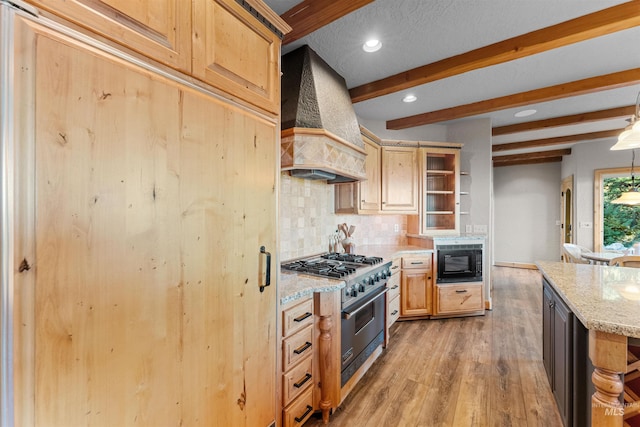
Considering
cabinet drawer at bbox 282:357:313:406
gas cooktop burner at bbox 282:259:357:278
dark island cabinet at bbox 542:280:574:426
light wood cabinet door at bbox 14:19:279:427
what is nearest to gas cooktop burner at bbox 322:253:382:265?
gas cooktop burner at bbox 282:259:357:278

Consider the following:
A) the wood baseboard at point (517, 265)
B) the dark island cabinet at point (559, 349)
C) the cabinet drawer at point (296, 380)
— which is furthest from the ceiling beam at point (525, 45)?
the wood baseboard at point (517, 265)

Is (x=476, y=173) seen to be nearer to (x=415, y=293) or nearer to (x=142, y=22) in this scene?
(x=415, y=293)

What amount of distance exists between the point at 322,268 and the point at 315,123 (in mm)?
1122

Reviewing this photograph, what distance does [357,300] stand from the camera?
7.06 feet

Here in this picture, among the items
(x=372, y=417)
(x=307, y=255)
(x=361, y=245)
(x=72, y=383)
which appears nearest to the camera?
(x=72, y=383)

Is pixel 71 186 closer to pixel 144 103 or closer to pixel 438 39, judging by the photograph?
pixel 144 103

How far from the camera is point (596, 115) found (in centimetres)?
390

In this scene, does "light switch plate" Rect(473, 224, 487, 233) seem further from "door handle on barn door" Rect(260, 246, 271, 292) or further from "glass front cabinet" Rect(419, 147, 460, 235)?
"door handle on barn door" Rect(260, 246, 271, 292)

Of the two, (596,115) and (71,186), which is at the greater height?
(596,115)

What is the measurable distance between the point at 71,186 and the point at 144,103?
0.34 metres

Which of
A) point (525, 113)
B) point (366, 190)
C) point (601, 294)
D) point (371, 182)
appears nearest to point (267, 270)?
point (601, 294)

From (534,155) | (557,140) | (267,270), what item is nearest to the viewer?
(267,270)

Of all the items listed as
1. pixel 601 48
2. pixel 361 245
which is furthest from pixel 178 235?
pixel 601 48

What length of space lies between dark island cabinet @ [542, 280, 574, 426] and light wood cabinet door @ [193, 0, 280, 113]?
6.72 ft
